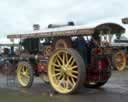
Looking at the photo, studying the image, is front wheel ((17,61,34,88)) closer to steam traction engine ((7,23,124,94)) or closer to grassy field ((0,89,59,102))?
steam traction engine ((7,23,124,94))

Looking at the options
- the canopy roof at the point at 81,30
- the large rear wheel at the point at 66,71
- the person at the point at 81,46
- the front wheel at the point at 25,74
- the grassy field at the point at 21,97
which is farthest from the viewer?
the front wheel at the point at 25,74

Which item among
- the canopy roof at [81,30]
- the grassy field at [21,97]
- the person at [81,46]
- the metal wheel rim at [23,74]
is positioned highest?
the canopy roof at [81,30]

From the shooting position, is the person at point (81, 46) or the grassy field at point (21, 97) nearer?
the grassy field at point (21, 97)

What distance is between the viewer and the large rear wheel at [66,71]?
41.2ft

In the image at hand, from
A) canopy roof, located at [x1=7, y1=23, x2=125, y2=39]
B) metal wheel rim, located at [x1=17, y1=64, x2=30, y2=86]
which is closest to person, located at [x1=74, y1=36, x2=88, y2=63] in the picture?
canopy roof, located at [x1=7, y1=23, x2=125, y2=39]

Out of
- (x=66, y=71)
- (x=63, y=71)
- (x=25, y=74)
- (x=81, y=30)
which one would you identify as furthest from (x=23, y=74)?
(x=81, y=30)

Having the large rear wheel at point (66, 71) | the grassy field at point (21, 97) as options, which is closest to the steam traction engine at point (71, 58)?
the large rear wheel at point (66, 71)

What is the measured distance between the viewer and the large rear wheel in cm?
1255

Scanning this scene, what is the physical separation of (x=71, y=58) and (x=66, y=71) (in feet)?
1.59

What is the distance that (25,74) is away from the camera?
50.8 ft

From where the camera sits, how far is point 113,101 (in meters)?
11.4

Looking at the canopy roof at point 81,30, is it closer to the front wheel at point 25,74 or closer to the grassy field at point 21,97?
the front wheel at point 25,74

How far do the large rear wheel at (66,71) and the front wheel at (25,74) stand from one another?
147 centimetres

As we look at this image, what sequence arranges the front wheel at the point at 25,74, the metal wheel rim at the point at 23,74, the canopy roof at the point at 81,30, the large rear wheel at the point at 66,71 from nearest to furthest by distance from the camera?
the large rear wheel at the point at 66,71
the canopy roof at the point at 81,30
the front wheel at the point at 25,74
the metal wheel rim at the point at 23,74
